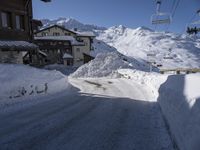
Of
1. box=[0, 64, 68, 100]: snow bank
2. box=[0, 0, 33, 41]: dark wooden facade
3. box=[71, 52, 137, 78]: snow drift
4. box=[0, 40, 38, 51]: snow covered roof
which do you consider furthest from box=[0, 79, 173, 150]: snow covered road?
box=[71, 52, 137, 78]: snow drift

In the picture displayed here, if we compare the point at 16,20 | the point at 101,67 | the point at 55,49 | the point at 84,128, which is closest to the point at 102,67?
the point at 101,67

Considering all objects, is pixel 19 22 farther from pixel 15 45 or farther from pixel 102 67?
pixel 102 67

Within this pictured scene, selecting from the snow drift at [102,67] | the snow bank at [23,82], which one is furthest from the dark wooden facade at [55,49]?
the snow bank at [23,82]

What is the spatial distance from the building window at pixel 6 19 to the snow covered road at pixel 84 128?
11455 millimetres

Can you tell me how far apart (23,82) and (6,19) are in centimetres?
976

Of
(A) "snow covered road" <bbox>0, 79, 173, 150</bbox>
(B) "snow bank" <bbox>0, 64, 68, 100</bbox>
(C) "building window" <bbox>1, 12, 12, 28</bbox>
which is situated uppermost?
(C) "building window" <bbox>1, 12, 12, 28</bbox>

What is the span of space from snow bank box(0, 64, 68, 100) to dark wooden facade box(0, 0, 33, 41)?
6582 millimetres

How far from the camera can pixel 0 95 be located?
10422 mm

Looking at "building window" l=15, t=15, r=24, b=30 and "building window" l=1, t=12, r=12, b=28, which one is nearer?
"building window" l=1, t=12, r=12, b=28

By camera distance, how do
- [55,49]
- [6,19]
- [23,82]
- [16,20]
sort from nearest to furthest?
[23,82]
[6,19]
[16,20]
[55,49]

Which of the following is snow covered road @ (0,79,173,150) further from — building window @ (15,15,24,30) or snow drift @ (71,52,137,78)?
snow drift @ (71,52,137,78)

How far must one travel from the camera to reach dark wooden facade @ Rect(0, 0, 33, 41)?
1877 cm

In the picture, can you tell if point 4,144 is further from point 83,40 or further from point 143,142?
point 83,40

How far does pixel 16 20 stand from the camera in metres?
20.1
